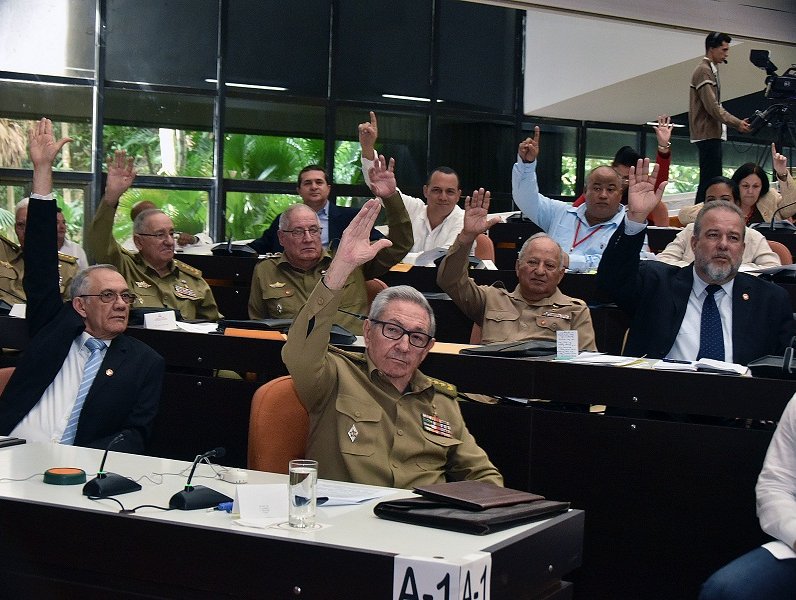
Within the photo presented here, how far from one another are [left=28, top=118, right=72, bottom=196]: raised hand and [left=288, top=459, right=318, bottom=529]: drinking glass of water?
2093 mm

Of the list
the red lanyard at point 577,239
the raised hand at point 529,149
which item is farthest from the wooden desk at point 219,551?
the raised hand at point 529,149

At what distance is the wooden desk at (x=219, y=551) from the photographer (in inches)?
73.7

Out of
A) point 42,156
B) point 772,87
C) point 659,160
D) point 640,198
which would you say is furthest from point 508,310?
point 772,87

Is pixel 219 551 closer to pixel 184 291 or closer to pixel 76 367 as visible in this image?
pixel 76 367

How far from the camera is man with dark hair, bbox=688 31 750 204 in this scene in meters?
8.15

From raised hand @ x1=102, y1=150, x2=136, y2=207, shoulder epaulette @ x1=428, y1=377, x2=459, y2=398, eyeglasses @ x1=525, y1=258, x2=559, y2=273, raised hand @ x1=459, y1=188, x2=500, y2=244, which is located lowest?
shoulder epaulette @ x1=428, y1=377, x2=459, y2=398

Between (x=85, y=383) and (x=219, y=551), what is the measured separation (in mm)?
1589

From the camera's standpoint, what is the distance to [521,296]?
15.0ft

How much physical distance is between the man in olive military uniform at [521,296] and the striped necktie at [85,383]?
1531mm

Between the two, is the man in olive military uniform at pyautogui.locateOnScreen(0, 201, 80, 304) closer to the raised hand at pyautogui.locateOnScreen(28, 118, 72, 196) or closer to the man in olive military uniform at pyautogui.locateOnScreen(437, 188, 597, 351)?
the raised hand at pyautogui.locateOnScreen(28, 118, 72, 196)

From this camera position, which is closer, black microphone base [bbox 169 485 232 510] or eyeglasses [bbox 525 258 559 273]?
black microphone base [bbox 169 485 232 510]

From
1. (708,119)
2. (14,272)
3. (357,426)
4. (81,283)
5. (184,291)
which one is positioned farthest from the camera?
(708,119)

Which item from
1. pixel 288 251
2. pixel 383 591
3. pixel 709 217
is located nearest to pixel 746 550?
pixel 709 217

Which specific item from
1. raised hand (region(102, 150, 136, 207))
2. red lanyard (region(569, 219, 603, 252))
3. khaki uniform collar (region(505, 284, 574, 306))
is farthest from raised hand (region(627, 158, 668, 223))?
raised hand (region(102, 150, 136, 207))
